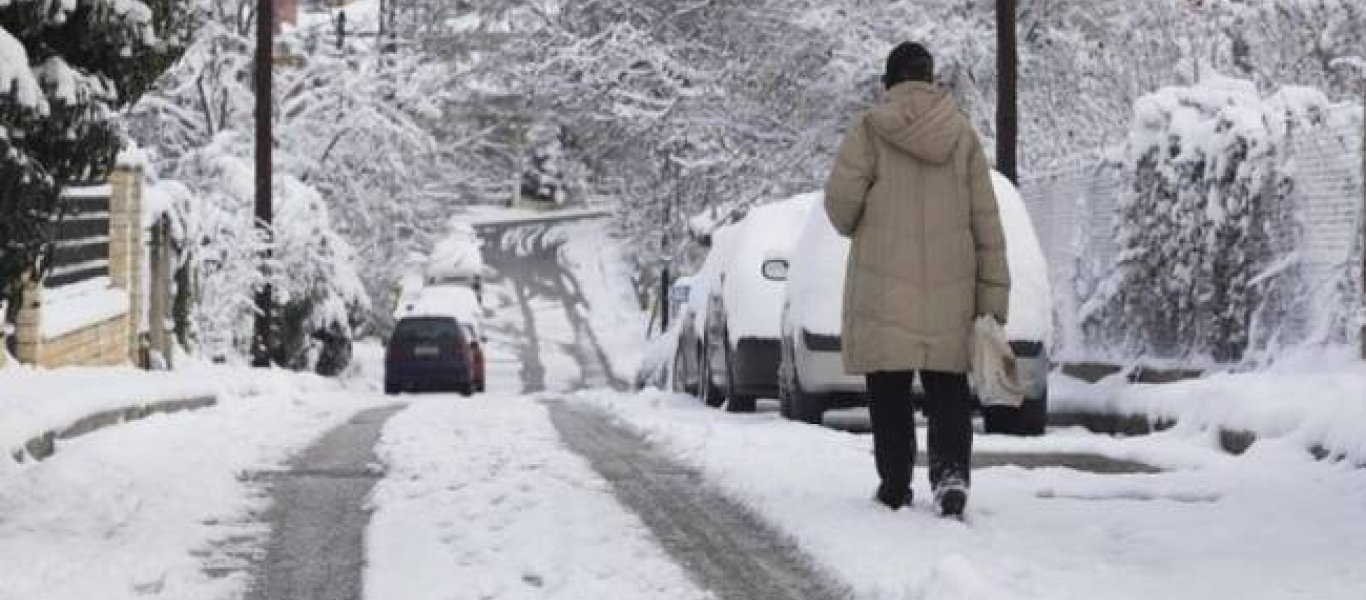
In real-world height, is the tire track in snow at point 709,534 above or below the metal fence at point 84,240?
below

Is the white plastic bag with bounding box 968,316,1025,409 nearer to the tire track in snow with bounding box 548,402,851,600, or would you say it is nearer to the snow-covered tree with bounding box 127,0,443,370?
the tire track in snow with bounding box 548,402,851,600

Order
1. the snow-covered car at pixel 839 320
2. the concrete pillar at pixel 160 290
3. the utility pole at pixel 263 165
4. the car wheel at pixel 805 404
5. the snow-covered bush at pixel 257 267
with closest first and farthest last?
the snow-covered car at pixel 839 320 < the car wheel at pixel 805 404 < the concrete pillar at pixel 160 290 < the utility pole at pixel 263 165 < the snow-covered bush at pixel 257 267

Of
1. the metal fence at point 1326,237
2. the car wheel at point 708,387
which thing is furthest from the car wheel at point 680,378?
the metal fence at point 1326,237

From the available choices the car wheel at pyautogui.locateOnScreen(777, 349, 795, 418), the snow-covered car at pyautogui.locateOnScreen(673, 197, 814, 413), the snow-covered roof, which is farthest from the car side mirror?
the snow-covered roof

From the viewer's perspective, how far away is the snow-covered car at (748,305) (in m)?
13.7

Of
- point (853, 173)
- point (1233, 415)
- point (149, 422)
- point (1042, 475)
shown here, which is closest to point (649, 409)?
point (149, 422)

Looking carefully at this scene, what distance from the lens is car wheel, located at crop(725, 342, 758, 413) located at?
46.2ft

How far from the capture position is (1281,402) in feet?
31.9

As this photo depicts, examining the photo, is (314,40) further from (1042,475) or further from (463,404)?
(1042,475)

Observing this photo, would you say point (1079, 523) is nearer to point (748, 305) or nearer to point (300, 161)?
point (748, 305)

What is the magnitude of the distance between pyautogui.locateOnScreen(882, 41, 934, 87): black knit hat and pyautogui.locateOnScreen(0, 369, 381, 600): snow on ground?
2737 millimetres

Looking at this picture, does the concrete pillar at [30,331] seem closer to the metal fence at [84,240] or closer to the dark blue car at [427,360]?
the metal fence at [84,240]

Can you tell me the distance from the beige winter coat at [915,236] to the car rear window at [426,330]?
76.3 feet

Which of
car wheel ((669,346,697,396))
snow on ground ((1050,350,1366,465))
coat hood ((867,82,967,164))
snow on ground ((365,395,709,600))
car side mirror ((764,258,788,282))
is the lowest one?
car wheel ((669,346,697,396))
